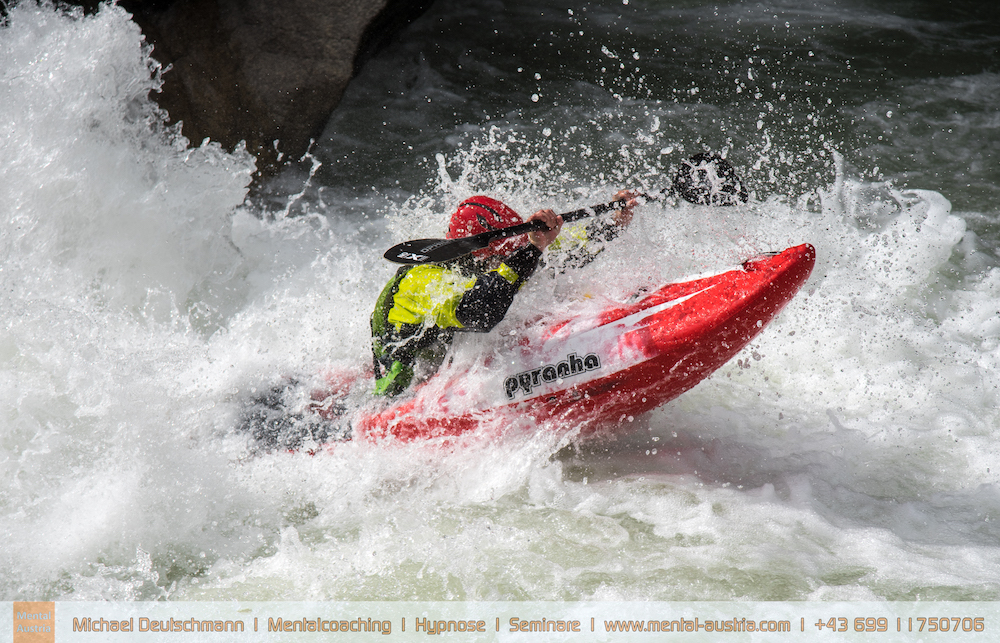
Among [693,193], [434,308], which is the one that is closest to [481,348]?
[434,308]

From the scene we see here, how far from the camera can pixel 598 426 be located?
3674mm

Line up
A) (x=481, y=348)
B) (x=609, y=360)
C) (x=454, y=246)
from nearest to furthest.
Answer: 1. (x=454, y=246)
2. (x=609, y=360)
3. (x=481, y=348)

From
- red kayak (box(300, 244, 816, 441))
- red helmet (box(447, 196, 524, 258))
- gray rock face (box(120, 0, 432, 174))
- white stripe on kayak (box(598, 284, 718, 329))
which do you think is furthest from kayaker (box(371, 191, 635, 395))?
gray rock face (box(120, 0, 432, 174))

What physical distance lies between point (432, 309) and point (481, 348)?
1.27ft

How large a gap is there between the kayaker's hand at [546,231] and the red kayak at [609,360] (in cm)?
40

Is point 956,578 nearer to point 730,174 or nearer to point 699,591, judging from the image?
point 699,591

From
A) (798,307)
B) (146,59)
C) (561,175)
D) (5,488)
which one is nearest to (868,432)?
(798,307)

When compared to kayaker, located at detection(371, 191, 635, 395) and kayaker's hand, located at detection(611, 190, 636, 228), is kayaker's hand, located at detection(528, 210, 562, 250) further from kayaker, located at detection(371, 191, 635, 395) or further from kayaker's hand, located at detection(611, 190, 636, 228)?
kayaker's hand, located at detection(611, 190, 636, 228)

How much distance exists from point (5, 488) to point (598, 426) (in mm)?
2892

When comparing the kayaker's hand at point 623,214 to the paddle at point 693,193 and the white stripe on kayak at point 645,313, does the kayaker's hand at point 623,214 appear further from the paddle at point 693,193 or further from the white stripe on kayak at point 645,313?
the white stripe on kayak at point 645,313

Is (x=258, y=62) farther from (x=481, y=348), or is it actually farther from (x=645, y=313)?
(x=645, y=313)

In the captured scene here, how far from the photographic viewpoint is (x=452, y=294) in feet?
10.8

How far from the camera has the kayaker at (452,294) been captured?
325cm

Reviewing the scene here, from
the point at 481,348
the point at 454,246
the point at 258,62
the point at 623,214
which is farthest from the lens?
the point at 258,62
